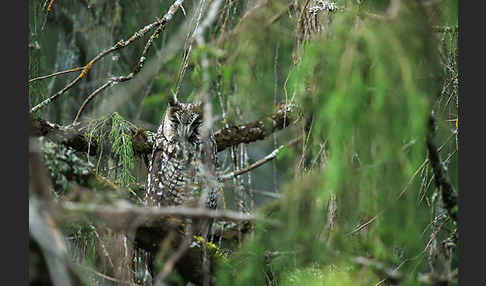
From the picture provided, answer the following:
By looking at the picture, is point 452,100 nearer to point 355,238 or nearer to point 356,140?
point 355,238

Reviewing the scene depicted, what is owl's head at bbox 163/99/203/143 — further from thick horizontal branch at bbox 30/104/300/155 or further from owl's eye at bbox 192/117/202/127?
thick horizontal branch at bbox 30/104/300/155

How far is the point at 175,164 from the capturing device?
264 cm

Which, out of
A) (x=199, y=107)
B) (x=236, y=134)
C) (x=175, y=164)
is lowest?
(x=175, y=164)

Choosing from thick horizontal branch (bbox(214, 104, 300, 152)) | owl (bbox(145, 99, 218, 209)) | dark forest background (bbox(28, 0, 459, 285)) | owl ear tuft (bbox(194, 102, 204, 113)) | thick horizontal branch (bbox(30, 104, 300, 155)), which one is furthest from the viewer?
thick horizontal branch (bbox(214, 104, 300, 152))

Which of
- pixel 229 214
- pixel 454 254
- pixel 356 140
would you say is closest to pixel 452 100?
pixel 454 254

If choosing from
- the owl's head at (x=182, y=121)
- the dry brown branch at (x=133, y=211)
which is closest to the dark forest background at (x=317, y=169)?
the dry brown branch at (x=133, y=211)

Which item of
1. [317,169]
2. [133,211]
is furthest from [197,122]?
[133,211]

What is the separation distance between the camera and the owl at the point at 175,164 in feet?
8.43

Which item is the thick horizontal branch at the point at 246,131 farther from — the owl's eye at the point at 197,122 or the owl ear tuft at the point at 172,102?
the owl ear tuft at the point at 172,102

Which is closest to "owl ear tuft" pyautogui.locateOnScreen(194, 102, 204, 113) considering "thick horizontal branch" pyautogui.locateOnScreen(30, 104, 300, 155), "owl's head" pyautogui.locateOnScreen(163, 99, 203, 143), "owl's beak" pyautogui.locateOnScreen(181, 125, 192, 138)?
"owl's head" pyautogui.locateOnScreen(163, 99, 203, 143)

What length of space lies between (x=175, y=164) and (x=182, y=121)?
239 mm

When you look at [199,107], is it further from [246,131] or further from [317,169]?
[317,169]

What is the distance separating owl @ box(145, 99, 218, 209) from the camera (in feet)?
8.43

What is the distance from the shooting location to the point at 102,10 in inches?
114
